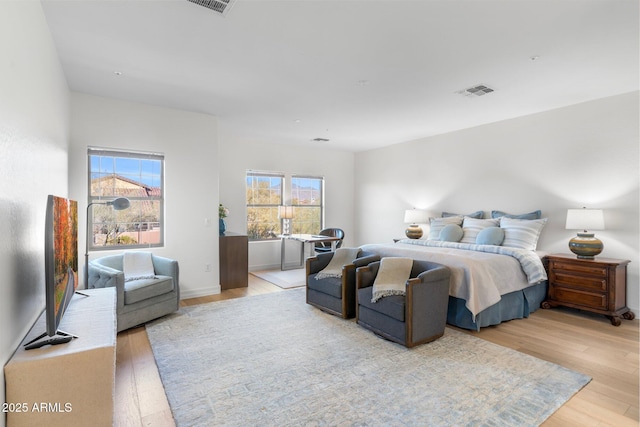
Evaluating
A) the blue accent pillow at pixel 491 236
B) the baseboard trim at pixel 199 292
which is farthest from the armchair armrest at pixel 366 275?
the baseboard trim at pixel 199 292

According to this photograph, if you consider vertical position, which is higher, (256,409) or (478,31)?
(478,31)

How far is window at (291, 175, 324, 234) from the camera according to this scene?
737 cm

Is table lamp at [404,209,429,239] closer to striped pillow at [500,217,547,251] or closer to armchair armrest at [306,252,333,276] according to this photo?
striped pillow at [500,217,547,251]

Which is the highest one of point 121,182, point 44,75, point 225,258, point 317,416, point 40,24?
point 40,24

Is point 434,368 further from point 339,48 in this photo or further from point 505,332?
point 339,48

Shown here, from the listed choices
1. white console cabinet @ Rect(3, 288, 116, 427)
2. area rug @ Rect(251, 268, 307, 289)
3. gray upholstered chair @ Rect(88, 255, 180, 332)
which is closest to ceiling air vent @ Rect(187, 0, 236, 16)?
white console cabinet @ Rect(3, 288, 116, 427)

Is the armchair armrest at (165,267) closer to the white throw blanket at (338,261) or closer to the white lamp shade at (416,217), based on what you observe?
the white throw blanket at (338,261)

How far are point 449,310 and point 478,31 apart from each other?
2728 mm

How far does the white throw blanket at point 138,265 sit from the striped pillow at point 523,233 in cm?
454

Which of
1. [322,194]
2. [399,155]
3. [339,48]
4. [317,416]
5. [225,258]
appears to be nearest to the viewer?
[317,416]

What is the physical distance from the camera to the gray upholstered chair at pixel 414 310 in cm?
297

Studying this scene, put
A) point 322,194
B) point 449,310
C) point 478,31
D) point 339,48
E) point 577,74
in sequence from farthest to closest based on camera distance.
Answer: point 322,194, point 449,310, point 577,74, point 339,48, point 478,31

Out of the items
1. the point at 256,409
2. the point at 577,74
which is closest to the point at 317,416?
the point at 256,409

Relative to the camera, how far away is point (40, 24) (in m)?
2.22
